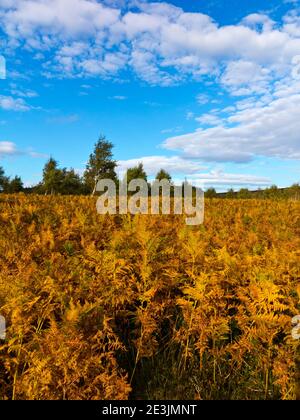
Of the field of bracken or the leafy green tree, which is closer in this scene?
the field of bracken

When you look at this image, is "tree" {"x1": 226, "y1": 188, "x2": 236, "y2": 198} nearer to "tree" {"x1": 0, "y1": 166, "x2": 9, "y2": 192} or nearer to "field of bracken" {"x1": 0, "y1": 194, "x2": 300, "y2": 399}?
"tree" {"x1": 0, "y1": 166, "x2": 9, "y2": 192}

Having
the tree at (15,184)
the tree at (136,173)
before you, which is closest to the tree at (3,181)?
the tree at (15,184)

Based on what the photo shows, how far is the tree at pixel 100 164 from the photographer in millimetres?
47469

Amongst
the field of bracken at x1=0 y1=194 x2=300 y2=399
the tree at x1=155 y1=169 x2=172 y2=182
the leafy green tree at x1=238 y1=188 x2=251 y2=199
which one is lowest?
the field of bracken at x1=0 y1=194 x2=300 y2=399

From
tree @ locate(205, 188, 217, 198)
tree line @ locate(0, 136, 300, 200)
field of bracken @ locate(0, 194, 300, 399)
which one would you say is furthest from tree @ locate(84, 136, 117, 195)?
field of bracken @ locate(0, 194, 300, 399)

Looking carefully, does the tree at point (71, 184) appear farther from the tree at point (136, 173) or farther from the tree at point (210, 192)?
the tree at point (210, 192)

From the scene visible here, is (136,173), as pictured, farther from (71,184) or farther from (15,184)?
(15,184)

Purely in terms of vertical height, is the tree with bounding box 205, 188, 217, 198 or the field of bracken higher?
the tree with bounding box 205, 188, 217, 198

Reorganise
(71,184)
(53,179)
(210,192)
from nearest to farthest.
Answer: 1. (53,179)
2. (71,184)
3. (210,192)

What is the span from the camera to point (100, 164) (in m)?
47.5

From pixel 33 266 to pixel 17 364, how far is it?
1.18 metres

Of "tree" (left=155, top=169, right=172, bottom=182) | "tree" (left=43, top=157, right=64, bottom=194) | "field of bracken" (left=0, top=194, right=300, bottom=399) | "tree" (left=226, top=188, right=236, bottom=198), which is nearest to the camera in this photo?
"field of bracken" (left=0, top=194, right=300, bottom=399)

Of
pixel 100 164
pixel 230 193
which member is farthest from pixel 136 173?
pixel 230 193

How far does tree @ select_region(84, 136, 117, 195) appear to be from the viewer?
156 feet
